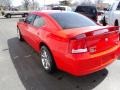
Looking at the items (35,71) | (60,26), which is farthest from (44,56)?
(60,26)

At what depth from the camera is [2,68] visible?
5949 millimetres

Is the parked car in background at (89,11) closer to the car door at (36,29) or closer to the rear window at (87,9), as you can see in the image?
the rear window at (87,9)

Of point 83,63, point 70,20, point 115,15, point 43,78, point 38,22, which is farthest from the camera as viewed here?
point 115,15

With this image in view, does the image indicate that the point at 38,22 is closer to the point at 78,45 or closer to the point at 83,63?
the point at 78,45

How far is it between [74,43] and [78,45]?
87mm

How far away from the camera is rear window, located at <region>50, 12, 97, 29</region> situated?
5.30 metres

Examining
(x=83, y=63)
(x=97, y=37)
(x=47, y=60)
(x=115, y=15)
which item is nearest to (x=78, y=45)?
(x=83, y=63)

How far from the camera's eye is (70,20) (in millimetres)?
5562

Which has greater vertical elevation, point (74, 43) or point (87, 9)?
point (87, 9)

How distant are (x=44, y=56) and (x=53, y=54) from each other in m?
0.67

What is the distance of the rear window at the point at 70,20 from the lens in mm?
5300

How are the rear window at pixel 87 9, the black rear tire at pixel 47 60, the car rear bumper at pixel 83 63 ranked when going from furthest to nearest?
the rear window at pixel 87 9, the black rear tire at pixel 47 60, the car rear bumper at pixel 83 63

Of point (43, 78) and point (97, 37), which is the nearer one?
point (97, 37)

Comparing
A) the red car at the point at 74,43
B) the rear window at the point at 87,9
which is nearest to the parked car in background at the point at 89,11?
the rear window at the point at 87,9
